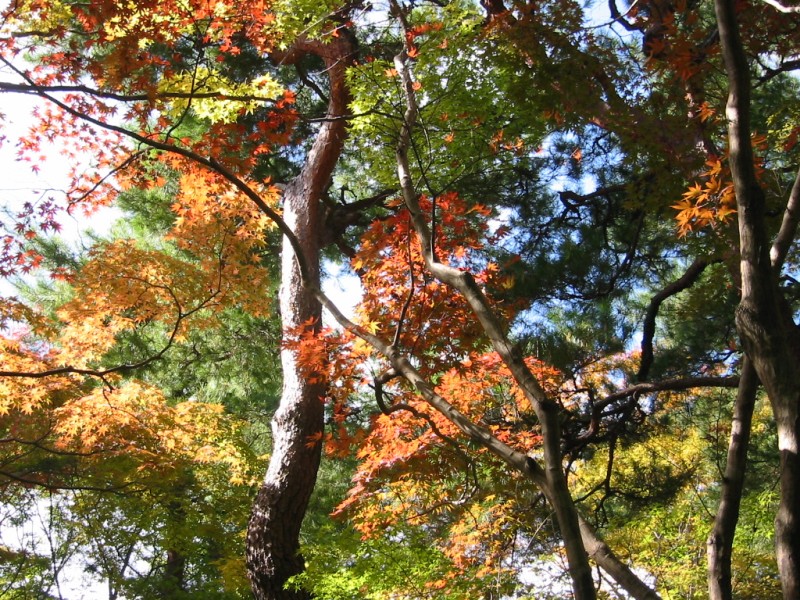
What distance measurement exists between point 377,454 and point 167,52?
4.70m

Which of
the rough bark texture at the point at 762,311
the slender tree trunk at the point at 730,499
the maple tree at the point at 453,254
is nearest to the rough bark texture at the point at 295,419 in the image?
the maple tree at the point at 453,254

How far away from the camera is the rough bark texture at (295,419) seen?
4848mm

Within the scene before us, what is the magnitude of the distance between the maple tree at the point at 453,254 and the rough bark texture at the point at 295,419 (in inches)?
0.8

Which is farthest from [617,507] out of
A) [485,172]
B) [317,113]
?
[317,113]

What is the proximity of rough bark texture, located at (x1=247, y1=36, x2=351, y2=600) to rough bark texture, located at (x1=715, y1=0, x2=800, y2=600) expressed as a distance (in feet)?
8.71

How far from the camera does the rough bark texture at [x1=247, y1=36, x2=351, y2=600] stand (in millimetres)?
4848

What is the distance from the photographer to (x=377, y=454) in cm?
459

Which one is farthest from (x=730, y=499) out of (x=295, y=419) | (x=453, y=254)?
(x=295, y=419)

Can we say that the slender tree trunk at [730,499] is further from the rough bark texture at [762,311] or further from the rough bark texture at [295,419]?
the rough bark texture at [295,419]

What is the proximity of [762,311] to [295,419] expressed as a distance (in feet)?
12.2

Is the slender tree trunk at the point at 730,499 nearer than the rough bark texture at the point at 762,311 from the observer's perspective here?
No

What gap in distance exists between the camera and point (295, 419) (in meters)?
5.18

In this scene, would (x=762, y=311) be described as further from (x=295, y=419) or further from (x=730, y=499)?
(x=295, y=419)

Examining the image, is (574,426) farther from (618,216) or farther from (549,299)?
(618,216)
